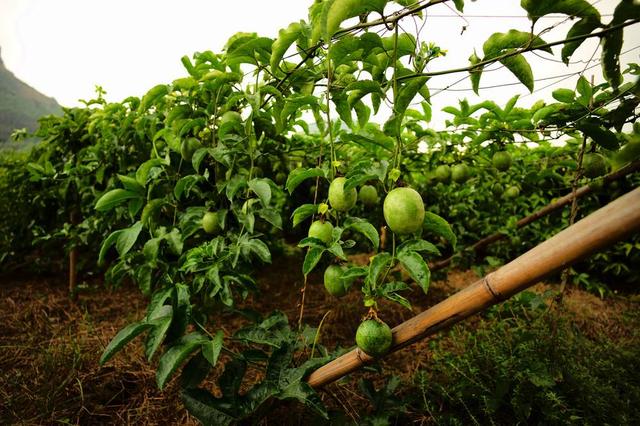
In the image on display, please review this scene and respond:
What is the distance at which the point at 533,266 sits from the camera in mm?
799

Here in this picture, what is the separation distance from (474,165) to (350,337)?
177cm

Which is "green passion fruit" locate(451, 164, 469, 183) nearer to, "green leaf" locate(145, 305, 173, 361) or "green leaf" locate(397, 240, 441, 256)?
"green leaf" locate(397, 240, 441, 256)

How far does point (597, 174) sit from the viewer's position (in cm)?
176

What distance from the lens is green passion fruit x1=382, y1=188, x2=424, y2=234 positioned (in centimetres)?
94

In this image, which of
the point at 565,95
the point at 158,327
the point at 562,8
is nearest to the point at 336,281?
the point at 158,327

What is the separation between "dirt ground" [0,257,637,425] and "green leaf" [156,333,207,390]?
0.55 metres

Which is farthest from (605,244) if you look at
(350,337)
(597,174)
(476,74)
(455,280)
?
(455,280)

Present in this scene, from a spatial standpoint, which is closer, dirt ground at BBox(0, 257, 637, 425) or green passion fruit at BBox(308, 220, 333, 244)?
green passion fruit at BBox(308, 220, 333, 244)

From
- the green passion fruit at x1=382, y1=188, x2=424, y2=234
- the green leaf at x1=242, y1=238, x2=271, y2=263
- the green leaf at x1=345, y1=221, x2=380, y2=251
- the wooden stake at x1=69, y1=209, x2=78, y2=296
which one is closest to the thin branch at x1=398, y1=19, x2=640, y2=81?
the green passion fruit at x1=382, y1=188, x2=424, y2=234

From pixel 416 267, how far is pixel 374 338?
28cm

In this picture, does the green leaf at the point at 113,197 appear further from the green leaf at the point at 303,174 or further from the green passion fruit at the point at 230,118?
the green leaf at the point at 303,174

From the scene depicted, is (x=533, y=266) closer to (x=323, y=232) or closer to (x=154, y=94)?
(x=323, y=232)

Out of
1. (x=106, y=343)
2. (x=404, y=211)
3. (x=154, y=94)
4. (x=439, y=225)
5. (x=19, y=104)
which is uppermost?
(x=19, y=104)

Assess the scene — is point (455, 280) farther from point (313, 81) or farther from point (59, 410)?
point (59, 410)
